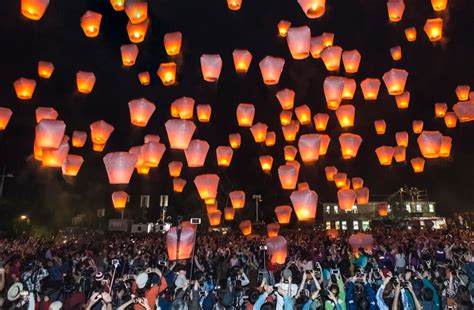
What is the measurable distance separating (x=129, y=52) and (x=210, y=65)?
3206 mm

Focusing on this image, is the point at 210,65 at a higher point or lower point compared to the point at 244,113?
higher

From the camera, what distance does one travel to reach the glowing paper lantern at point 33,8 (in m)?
10.8

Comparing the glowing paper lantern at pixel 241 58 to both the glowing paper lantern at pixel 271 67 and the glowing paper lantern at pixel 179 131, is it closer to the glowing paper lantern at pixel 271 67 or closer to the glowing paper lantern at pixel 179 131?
the glowing paper lantern at pixel 271 67

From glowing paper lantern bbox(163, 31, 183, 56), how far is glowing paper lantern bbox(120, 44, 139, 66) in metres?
1.20

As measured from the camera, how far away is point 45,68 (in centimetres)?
1484

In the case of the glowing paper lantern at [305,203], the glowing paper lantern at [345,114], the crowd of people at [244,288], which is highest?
the glowing paper lantern at [345,114]

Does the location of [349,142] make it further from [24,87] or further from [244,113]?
[24,87]

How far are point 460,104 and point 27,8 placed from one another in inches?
573

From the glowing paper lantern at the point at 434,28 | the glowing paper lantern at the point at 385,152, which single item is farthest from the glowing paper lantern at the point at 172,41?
the glowing paper lantern at the point at 385,152

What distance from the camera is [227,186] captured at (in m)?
50.6

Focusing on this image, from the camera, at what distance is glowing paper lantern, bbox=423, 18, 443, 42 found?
14389 millimetres

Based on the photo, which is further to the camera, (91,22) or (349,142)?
(349,142)

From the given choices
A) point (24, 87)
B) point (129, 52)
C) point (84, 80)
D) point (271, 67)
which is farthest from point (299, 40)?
point (24, 87)

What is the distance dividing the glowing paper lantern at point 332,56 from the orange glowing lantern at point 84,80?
8.61 metres
